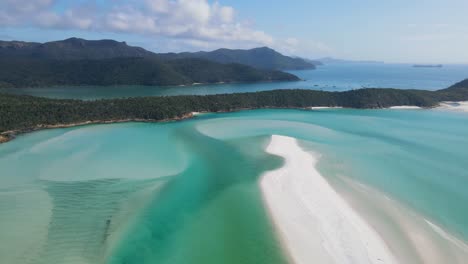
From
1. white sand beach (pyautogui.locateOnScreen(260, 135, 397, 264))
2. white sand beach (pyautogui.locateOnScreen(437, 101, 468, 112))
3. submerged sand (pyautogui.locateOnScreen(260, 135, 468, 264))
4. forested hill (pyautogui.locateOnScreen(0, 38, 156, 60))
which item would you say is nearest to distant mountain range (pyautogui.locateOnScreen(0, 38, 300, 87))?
forested hill (pyautogui.locateOnScreen(0, 38, 156, 60))

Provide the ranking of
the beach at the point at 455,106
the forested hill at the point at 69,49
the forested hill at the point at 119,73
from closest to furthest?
the beach at the point at 455,106 < the forested hill at the point at 119,73 < the forested hill at the point at 69,49

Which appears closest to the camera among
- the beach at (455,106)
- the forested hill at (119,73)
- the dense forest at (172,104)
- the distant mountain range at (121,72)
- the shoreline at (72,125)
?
the shoreline at (72,125)

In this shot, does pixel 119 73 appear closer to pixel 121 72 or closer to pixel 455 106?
pixel 121 72

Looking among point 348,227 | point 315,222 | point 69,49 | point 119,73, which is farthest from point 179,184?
point 69,49

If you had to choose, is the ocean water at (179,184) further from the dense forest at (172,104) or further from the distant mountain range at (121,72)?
the distant mountain range at (121,72)

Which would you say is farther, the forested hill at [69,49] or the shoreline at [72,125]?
the forested hill at [69,49]

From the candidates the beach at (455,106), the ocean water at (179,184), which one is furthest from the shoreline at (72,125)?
the beach at (455,106)

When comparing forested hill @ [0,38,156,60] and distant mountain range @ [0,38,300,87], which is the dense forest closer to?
distant mountain range @ [0,38,300,87]
